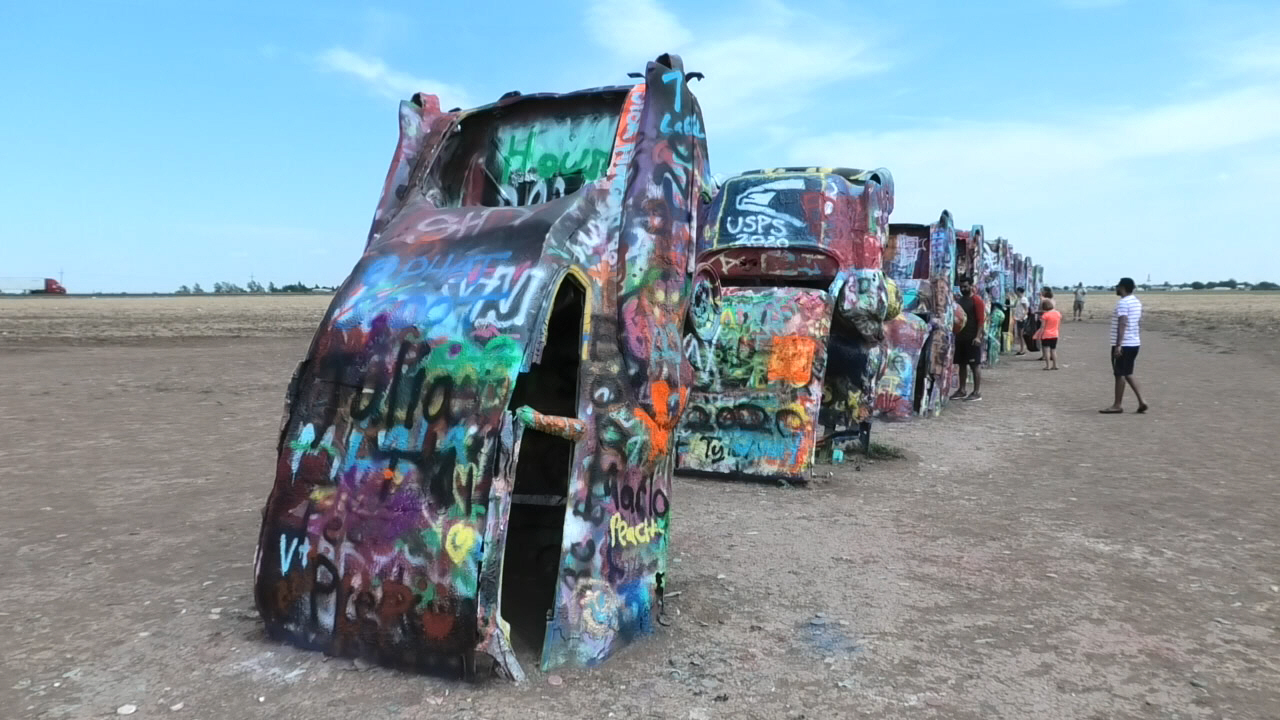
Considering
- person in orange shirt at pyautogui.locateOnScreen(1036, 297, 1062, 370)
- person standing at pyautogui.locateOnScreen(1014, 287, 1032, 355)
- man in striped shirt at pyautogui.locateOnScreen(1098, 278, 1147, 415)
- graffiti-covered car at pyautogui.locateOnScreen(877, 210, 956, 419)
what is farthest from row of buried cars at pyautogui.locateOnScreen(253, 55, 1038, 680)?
person standing at pyautogui.locateOnScreen(1014, 287, 1032, 355)

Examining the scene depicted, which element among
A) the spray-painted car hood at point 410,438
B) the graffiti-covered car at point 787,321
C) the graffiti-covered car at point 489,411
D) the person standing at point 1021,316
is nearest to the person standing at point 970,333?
the graffiti-covered car at point 787,321

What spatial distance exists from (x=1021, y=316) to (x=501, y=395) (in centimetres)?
2687

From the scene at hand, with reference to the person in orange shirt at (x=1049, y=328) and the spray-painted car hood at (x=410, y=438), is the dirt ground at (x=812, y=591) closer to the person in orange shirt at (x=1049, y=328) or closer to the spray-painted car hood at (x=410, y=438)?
the spray-painted car hood at (x=410, y=438)

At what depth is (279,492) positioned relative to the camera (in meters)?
4.03

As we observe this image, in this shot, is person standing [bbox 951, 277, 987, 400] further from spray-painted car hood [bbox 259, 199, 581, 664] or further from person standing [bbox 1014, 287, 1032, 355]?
person standing [bbox 1014, 287, 1032, 355]

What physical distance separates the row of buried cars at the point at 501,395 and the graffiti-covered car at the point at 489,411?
0.01 m

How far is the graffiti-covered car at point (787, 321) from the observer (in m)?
8.12

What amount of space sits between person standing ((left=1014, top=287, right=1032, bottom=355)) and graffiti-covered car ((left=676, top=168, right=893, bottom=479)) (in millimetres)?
18896

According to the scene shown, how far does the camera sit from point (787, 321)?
8180mm

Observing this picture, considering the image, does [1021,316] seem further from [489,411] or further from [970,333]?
[489,411]

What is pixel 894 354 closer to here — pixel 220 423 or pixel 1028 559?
pixel 1028 559

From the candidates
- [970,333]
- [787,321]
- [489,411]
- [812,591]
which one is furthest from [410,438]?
[970,333]

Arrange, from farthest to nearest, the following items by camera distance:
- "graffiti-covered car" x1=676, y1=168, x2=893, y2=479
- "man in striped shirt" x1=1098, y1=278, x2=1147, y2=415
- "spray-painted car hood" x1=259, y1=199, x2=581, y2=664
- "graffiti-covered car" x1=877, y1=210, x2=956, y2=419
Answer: "graffiti-covered car" x1=877, y1=210, x2=956, y2=419, "man in striped shirt" x1=1098, y1=278, x2=1147, y2=415, "graffiti-covered car" x1=676, y1=168, x2=893, y2=479, "spray-painted car hood" x1=259, y1=199, x2=581, y2=664

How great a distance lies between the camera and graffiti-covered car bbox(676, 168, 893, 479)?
8117mm
